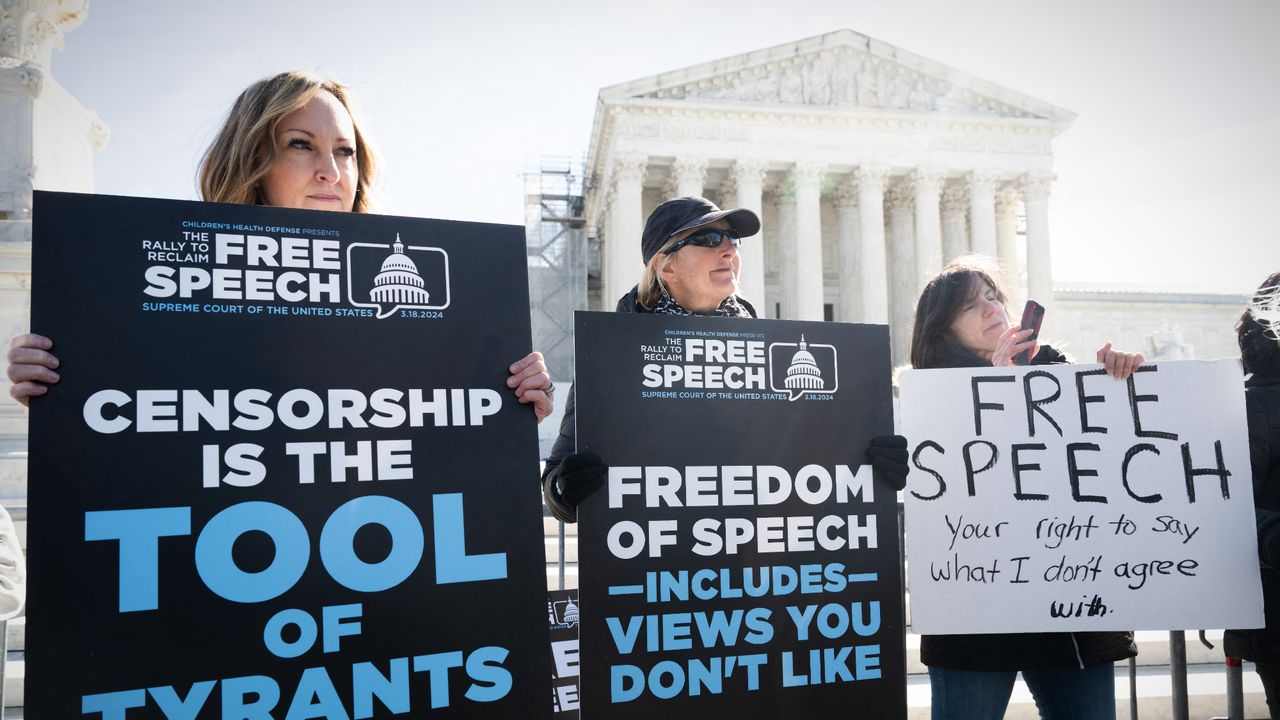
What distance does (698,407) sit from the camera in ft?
8.10

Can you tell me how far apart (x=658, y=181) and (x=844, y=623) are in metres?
32.1

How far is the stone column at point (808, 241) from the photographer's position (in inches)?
1218

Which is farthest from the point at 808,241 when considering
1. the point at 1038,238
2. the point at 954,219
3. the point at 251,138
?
the point at 251,138

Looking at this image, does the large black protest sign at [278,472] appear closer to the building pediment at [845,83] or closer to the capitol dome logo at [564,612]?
the capitol dome logo at [564,612]

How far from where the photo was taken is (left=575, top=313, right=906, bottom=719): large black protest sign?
231cm

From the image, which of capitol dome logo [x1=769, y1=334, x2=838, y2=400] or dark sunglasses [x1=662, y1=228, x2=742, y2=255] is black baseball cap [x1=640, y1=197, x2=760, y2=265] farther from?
capitol dome logo [x1=769, y1=334, x2=838, y2=400]

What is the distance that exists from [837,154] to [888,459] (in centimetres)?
3135

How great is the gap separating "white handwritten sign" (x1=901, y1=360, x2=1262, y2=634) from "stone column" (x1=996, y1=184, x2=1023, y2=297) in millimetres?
34138

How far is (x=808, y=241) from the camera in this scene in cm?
3133

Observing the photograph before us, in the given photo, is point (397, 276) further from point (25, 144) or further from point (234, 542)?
point (25, 144)

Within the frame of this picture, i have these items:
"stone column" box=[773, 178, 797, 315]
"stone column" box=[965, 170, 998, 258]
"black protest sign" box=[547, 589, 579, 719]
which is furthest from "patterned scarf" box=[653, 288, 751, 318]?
"stone column" box=[965, 170, 998, 258]

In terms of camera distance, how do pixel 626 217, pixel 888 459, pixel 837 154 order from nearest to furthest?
1. pixel 888 459
2. pixel 626 217
3. pixel 837 154

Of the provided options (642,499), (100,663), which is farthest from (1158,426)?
(100,663)

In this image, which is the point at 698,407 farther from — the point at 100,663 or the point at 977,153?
the point at 977,153
